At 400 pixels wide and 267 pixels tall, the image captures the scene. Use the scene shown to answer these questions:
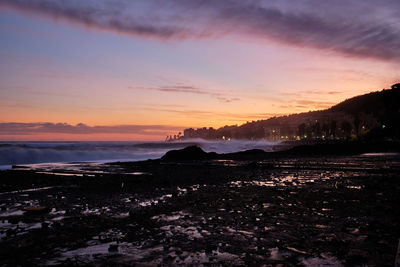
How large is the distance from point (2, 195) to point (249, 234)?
12.5m

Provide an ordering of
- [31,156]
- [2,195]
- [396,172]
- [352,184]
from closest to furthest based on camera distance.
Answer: [2,195]
[352,184]
[396,172]
[31,156]

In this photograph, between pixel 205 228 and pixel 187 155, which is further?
pixel 187 155

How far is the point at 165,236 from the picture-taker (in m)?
7.47

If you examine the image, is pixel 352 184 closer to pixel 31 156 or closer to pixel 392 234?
pixel 392 234

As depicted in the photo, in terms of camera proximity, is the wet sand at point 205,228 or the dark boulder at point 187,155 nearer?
the wet sand at point 205,228

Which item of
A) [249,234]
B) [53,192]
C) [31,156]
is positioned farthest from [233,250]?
[31,156]

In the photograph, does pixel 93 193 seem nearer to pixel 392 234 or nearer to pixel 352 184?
pixel 392 234

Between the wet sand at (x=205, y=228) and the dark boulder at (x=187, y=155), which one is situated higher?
the dark boulder at (x=187, y=155)

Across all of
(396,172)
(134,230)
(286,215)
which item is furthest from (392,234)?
(396,172)

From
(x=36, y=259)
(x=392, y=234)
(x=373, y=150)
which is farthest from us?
(x=373, y=150)

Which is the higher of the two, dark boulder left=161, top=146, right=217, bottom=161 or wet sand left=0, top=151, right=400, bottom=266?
dark boulder left=161, top=146, right=217, bottom=161

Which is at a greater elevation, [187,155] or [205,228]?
[187,155]

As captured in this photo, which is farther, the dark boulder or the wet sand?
the dark boulder

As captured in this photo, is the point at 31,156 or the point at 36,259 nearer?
the point at 36,259
